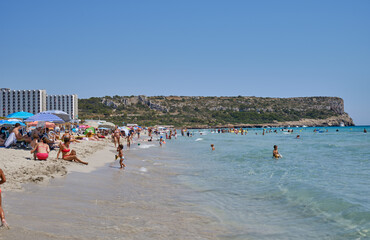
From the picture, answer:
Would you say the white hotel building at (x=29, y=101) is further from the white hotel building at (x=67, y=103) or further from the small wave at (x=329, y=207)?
the small wave at (x=329, y=207)

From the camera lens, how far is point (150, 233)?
16.7 feet

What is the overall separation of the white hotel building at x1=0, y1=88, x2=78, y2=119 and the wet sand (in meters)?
119

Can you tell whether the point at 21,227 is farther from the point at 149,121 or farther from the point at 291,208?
the point at 149,121

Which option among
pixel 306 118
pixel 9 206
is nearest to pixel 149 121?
pixel 306 118

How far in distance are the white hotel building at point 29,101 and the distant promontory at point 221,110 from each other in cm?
556

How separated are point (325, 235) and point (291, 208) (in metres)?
1.85

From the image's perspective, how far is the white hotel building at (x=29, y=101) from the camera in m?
121

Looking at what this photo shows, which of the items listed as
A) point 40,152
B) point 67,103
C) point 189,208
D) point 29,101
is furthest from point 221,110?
point 189,208

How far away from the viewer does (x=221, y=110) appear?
14262 cm

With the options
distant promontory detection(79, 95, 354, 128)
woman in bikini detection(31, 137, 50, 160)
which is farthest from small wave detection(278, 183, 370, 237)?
distant promontory detection(79, 95, 354, 128)

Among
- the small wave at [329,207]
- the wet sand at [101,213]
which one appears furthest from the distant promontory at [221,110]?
the wet sand at [101,213]

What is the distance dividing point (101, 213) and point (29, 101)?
130206mm

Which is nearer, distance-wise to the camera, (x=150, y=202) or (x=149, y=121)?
(x=150, y=202)

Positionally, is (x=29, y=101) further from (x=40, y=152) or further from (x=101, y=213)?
(x=101, y=213)
